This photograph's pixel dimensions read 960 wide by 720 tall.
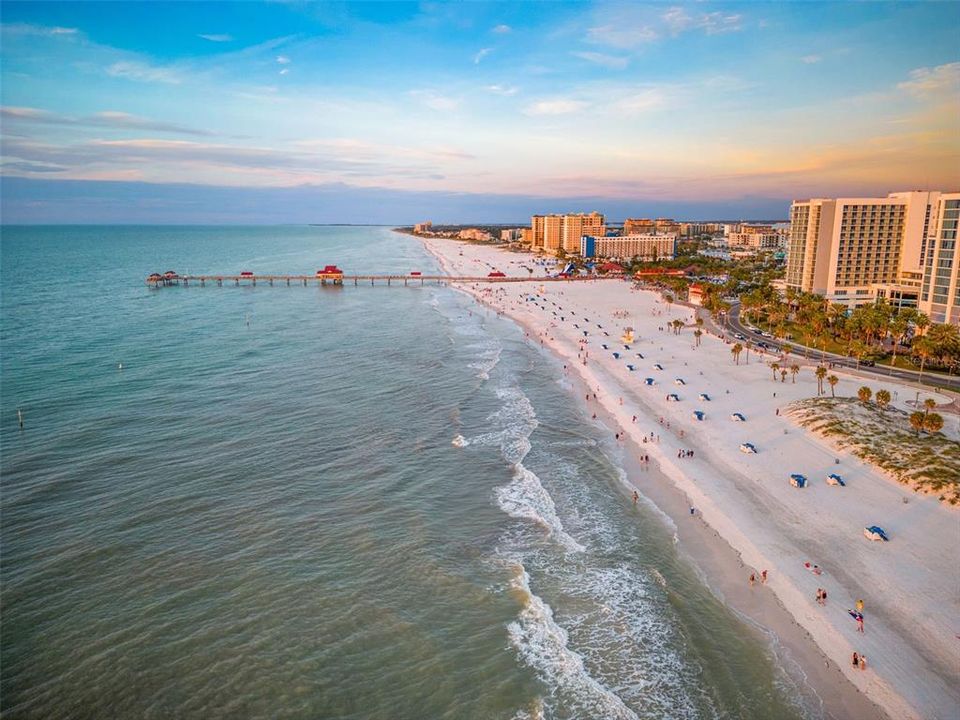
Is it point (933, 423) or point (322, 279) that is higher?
point (322, 279)

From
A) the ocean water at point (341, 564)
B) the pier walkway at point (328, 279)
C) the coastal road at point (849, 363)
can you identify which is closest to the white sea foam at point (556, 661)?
the ocean water at point (341, 564)

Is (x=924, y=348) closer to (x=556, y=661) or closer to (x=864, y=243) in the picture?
(x=864, y=243)

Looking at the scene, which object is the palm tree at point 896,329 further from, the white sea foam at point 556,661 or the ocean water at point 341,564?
the white sea foam at point 556,661

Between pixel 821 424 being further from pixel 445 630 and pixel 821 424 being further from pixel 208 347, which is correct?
pixel 208 347

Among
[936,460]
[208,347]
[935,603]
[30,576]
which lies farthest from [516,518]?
[208,347]

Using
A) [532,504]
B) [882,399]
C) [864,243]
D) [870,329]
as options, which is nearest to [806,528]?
[532,504]

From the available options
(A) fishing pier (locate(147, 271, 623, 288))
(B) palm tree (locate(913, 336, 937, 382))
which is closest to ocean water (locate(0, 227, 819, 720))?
(B) palm tree (locate(913, 336, 937, 382))

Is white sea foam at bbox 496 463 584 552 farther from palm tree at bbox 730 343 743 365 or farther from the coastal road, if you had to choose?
the coastal road
